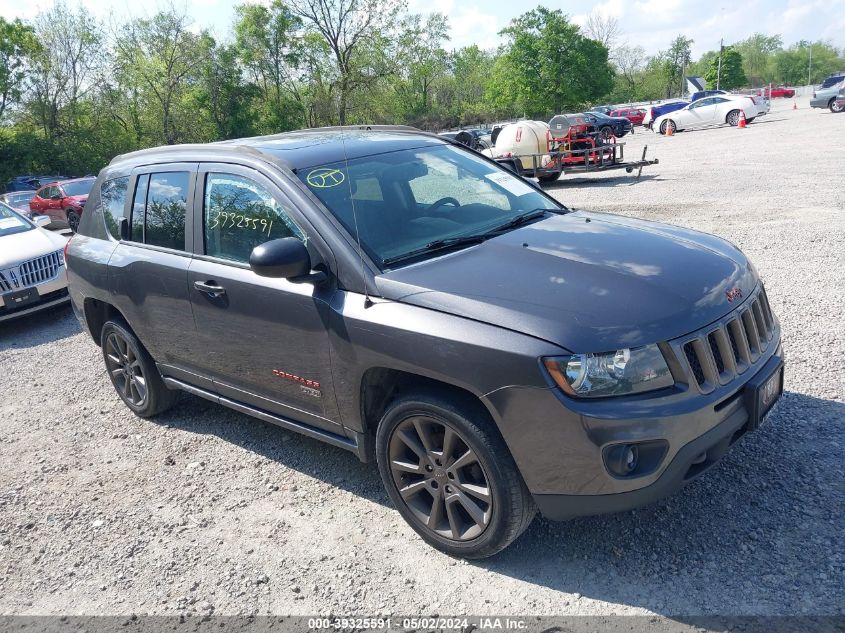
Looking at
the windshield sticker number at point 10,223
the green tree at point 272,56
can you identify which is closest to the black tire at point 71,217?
the windshield sticker number at point 10,223

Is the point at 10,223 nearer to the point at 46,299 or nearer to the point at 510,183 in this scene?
the point at 46,299

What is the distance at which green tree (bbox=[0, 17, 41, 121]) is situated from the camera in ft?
124

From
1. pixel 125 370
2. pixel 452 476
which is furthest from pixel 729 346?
pixel 125 370

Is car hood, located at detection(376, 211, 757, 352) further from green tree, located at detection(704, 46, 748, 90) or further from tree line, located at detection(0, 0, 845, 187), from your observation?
green tree, located at detection(704, 46, 748, 90)

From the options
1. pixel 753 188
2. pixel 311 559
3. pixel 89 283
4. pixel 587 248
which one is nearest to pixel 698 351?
pixel 587 248

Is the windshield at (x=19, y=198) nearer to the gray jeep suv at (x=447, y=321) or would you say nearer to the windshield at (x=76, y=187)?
the windshield at (x=76, y=187)

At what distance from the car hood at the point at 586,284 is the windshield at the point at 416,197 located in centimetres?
25

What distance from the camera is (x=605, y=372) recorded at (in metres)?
2.71

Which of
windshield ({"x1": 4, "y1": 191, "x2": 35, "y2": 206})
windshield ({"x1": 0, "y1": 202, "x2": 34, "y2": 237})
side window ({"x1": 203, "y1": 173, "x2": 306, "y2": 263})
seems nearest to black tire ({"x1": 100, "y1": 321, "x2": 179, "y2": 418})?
side window ({"x1": 203, "y1": 173, "x2": 306, "y2": 263})

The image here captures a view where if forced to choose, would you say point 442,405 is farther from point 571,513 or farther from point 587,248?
point 587,248

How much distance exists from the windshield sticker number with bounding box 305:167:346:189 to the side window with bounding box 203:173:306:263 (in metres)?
0.23

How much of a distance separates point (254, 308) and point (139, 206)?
5.33ft

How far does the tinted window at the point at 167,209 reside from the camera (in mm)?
4332

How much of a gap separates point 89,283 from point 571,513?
4.06 metres
